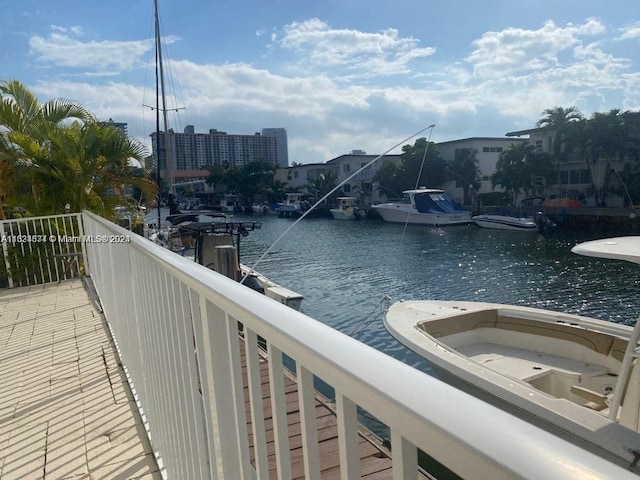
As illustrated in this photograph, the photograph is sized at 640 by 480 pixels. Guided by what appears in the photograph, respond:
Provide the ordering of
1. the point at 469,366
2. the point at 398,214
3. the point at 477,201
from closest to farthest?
the point at 469,366, the point at 398,214, the point at 477,201

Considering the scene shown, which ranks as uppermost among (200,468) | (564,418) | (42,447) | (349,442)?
(349,442)

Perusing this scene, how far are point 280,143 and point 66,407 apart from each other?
96.8 metres

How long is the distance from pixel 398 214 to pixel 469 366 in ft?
98.5

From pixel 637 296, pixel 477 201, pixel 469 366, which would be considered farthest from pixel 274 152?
pixel 469 366

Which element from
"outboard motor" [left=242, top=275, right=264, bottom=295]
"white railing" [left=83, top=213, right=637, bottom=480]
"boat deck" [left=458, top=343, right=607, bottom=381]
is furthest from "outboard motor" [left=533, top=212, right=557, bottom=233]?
"white railing" [left=83, top=213, right=637, bottom=480]

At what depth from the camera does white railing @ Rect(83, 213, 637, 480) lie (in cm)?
43

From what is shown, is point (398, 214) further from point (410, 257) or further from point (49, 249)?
point (49, 249)

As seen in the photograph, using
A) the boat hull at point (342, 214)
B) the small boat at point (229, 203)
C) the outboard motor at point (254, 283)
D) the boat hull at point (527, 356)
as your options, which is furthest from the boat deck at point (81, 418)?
the small boat at point (229, 203)

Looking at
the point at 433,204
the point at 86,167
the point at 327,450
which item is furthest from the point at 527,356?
the point at 433,204

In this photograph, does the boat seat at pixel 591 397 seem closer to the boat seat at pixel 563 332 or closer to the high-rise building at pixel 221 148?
the boat seat at pixel 563 332

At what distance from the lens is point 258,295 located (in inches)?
38.2

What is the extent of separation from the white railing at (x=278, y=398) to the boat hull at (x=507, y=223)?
28744 mm

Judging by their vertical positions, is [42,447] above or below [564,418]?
above

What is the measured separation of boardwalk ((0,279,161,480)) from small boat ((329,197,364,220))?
3583 cm
